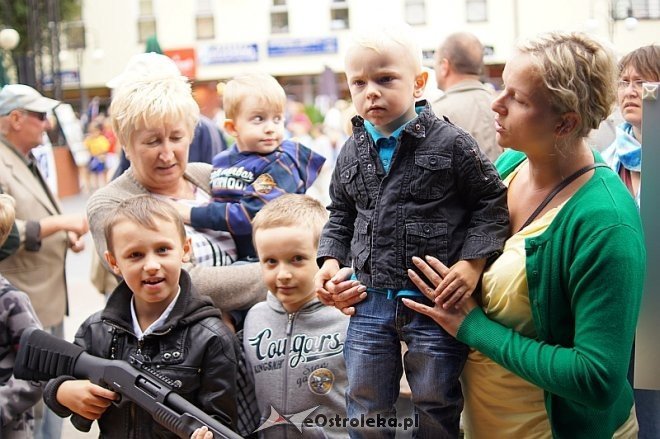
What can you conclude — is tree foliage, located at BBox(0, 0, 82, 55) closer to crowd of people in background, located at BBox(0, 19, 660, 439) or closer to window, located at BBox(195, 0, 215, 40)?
window, located at BBox(195, 0, 215, 40)

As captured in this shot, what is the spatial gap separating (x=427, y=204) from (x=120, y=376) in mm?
1031

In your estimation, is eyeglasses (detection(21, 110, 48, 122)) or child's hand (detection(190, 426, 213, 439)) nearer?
child's hand (detection(190, 426, 213, 439))

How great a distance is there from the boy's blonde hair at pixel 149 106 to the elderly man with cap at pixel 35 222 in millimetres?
1425

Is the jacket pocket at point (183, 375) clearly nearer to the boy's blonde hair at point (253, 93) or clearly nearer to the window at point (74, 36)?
the boy's blonde hair at point (253, 93)

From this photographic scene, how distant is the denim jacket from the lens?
7.25 ft

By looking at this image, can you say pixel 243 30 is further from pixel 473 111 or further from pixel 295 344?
pixel 295 344

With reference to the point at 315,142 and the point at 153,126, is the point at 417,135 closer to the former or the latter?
the point at 153,126

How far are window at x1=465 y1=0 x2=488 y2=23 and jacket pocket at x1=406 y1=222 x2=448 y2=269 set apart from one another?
29.4m

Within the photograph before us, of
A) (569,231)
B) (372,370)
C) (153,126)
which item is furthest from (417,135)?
(153,126)

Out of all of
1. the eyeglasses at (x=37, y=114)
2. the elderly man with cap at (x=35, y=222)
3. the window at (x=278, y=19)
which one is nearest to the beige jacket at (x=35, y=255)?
the elderly man with cap at (x=35, y=222)

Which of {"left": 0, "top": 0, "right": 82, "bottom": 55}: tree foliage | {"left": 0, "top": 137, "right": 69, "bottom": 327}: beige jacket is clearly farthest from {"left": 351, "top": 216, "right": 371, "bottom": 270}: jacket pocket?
{"left": 0, "top": 0, "right": 82, "bottom": 55}: tree foliage

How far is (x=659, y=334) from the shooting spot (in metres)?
2.25

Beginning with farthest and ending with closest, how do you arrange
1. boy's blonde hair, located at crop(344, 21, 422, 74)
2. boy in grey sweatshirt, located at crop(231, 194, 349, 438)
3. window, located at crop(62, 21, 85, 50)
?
1. window, located at crop(62, 21, 85, 50)
2. boy in grey sweatshirt, located at crop(231, 194, 349, 438)
3. boy's blonde hair, located at crop(344, 21, 422, 74)

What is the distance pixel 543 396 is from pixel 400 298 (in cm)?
45
